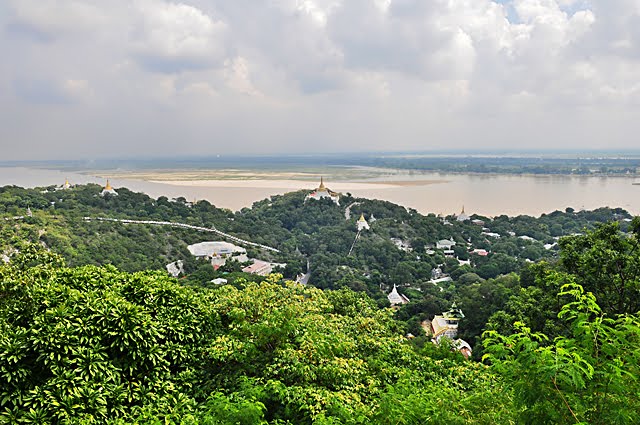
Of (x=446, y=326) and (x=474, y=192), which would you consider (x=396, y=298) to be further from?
(x=474, y=192)

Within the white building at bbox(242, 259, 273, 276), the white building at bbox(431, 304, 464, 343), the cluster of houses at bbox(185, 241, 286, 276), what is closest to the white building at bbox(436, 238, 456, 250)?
the cluster of houses at bbox(185, 241, 286, 276)

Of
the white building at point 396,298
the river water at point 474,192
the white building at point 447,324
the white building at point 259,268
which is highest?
the river water at point 474,192

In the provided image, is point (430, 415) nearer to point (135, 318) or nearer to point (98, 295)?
point (135, 318)

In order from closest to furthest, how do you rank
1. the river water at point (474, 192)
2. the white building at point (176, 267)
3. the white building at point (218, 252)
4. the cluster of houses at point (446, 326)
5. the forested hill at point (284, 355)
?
the forested hill at point (284, 355) < the cluster of houses at point (446, 326) < the white building at point (176, 267) < the white building at point (218, 252) < the river water at point (474, 192)

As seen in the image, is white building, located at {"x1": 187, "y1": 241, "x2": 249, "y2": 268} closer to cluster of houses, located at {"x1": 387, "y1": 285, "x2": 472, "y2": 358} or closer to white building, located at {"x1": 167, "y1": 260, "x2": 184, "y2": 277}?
white building, located at {"x1": 167, "y1": 260, "x2": 184, "y2": 277}

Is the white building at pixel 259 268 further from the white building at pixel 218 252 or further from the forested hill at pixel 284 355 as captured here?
the forested hill at pixel 284 355

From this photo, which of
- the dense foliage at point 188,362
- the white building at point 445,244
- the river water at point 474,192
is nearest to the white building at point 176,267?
the white building at point 445,244

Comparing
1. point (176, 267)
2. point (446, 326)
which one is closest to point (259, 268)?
point (176, 267)

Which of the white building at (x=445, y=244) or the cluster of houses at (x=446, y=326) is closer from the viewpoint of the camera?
the cluster of houses at (x=446, y=326)
